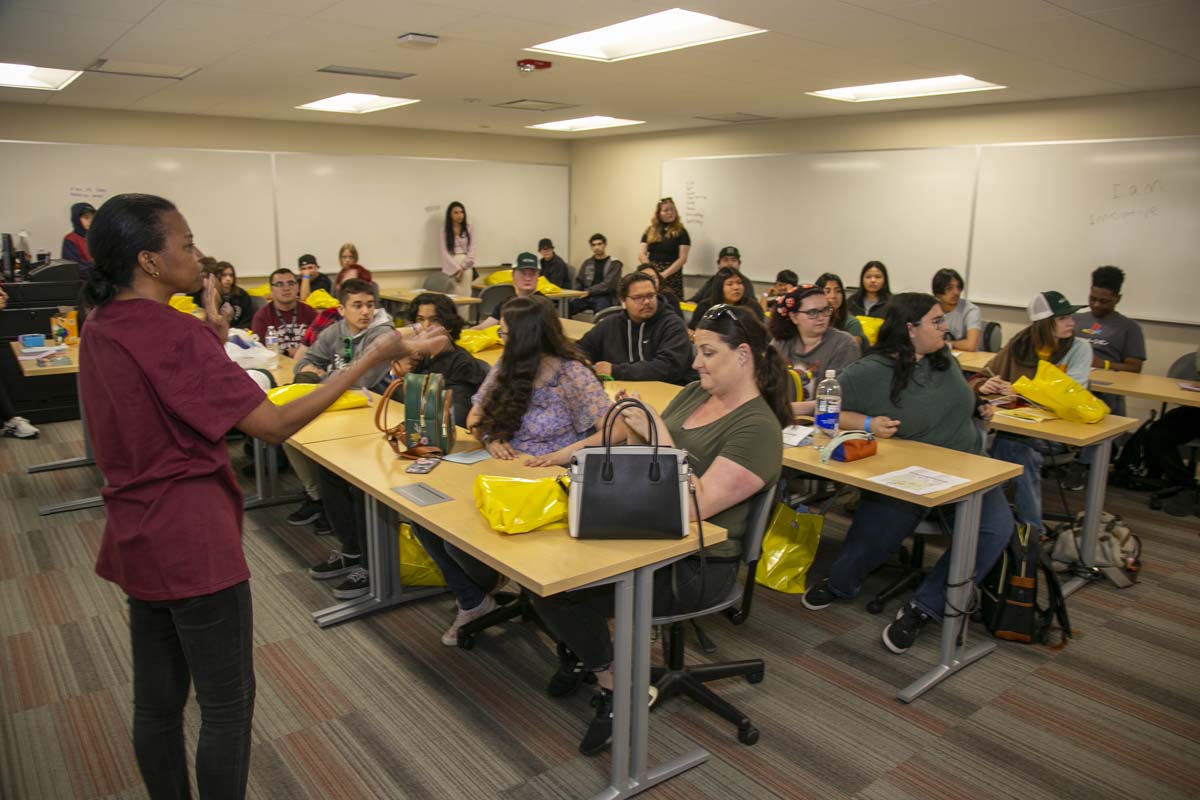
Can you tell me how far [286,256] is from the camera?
376 inches

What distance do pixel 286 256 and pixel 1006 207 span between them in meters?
7.47

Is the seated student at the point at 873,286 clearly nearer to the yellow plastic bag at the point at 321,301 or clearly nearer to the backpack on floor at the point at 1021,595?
the backpack on floor at the point at 1021,595

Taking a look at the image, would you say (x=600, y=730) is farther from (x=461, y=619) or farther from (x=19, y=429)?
(x=19, y=429)

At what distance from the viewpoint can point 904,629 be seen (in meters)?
3.22

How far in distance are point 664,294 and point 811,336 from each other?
368 centimetres

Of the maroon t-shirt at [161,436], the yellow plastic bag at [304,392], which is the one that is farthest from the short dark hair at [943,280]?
the maroon t-shirt at [161,436]

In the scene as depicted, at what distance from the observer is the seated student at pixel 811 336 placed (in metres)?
4.20

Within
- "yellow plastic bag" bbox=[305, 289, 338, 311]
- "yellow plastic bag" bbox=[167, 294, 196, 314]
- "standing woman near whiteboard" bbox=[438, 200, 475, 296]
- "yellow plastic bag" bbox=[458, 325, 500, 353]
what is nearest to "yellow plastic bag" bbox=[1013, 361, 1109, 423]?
"yellow plastic bag" bbox=[458, 325, 500, 353]

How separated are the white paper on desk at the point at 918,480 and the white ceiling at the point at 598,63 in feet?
6.81

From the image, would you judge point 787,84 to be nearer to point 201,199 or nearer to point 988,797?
point 988,797

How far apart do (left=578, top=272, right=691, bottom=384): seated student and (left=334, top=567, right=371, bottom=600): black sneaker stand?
1.70m

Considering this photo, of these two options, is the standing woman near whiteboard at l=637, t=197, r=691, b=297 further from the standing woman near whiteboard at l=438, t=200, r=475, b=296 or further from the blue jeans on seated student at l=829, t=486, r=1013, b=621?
the blue jeans on seated student at l=829, t=486, r=1013, b=621

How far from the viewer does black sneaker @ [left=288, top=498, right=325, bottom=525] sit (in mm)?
4535

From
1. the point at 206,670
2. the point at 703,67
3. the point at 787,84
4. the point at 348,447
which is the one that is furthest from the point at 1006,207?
the point at 206,670
